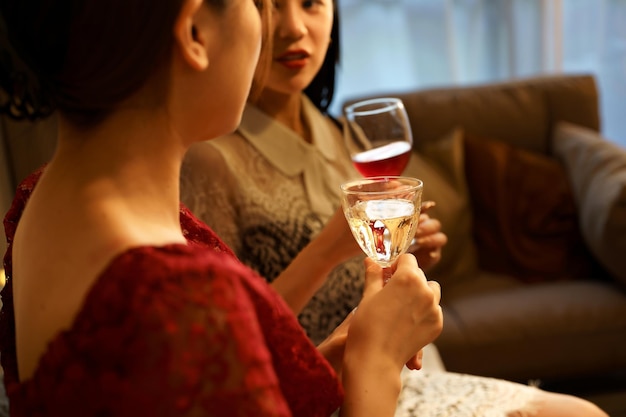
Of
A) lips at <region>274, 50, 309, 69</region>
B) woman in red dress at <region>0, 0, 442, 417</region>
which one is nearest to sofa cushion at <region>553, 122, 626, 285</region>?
lips at <region>274, 50, 309, 69</region>

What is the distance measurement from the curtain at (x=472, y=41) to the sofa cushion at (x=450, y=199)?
2.84ft

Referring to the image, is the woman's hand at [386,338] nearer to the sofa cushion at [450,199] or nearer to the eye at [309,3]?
the eye at [309,3]

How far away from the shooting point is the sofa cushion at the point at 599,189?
2449 mm

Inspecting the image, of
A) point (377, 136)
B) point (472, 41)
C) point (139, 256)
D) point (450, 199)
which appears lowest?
point (450, 199)

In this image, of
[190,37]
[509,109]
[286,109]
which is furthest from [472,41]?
[190,37]

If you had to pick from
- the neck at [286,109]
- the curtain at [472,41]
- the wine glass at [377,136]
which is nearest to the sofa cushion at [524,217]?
the curtain at [472,41]

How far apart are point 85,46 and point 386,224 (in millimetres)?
449

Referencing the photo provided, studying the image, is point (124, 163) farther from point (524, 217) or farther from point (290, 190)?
point (524, 217)

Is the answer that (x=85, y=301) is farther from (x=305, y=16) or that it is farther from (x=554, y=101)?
(x=554, y=101)

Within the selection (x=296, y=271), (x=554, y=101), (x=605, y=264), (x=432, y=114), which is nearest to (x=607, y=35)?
(x=554, y=101)

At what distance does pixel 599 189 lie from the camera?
2545 millimetres

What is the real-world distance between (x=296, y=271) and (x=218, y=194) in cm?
23

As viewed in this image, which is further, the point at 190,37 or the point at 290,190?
the point at 290,190

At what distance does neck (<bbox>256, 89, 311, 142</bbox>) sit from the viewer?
5.22ft
